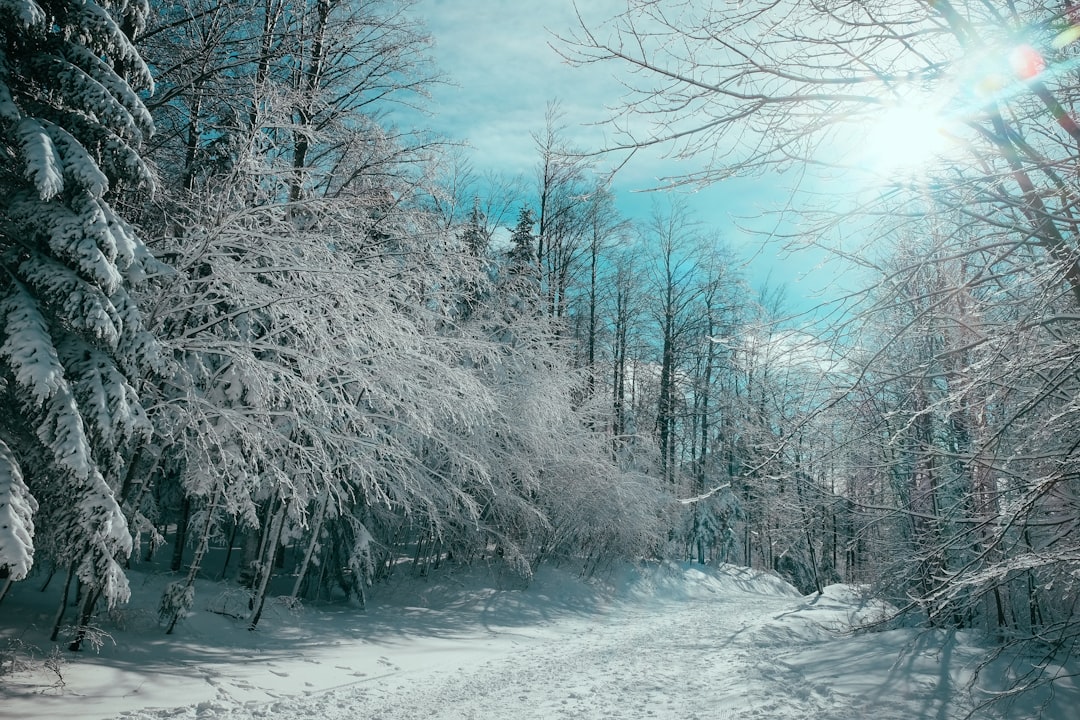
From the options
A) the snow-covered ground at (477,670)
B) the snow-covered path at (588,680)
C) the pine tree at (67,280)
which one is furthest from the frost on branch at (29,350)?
the snow-covered path at (588,680)

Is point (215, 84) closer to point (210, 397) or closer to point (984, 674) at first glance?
point (210, 397)

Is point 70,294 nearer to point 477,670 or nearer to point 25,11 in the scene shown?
point 25,11

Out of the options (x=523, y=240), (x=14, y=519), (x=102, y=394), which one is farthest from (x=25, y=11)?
(x=523, y=240)

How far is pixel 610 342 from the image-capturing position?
28.4m

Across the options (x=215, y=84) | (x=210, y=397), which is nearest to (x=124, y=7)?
(x=215, y=84)

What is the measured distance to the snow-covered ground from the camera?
19.1 ft

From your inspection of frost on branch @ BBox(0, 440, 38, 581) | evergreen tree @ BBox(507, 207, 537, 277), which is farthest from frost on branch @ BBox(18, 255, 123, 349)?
evergreen tree @ BBox(507, 207, 537, 277)

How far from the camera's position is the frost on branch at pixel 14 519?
4445 millimetres

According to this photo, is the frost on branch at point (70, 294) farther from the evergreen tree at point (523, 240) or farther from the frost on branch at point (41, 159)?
the evergreen tree at point (523, 240)

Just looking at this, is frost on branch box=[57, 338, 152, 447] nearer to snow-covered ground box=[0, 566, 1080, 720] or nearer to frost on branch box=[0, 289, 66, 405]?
frost on branch box=[0, 289, 66, 405]

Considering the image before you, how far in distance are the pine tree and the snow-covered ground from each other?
120 centimetres

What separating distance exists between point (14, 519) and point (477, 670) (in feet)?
17.6

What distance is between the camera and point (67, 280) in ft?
18.0

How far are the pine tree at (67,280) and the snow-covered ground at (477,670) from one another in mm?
1204
